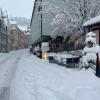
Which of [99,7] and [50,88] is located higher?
[99,7]

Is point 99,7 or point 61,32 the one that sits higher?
point 99,7

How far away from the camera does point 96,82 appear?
13.4 m

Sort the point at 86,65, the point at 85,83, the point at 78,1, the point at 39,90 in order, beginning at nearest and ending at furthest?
the point at 39,90
the point at 85,83
the point at 86,65
the point at 78,1

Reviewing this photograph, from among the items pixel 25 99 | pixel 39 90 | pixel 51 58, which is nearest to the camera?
pixel 25 99

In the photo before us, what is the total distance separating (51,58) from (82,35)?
4676mm

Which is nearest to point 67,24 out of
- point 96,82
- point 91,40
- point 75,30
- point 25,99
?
point 75,30

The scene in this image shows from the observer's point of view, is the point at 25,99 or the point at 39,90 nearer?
the point at 25,99

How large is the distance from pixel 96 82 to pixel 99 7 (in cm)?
2029

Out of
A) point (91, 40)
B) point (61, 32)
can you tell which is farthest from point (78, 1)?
point (91, 40)

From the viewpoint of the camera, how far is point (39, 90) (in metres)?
11.9

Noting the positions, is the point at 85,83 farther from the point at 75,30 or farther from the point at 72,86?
the point at 75,30

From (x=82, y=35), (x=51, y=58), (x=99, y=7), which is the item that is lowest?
(x=51, y=58)

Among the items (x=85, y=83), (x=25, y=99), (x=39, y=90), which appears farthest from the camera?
(x=85, y=83)

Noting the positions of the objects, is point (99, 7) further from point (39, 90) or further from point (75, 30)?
point (39, 90)
